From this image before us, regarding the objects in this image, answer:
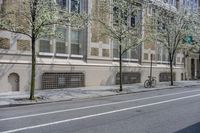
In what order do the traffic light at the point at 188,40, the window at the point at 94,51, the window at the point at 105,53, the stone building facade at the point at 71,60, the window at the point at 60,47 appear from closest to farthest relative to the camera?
Result: the stone building facade at the point at 71,60 → the window at the point at 60,47 → the window at the point at 94,51 → the window at the point at 105,53 → the traffic light at the point at 188,40

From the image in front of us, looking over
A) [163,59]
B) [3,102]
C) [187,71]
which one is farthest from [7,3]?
[187,71]

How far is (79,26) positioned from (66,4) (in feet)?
22.2

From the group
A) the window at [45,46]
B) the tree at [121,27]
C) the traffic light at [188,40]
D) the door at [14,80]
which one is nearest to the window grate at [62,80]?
the window at [45,46]

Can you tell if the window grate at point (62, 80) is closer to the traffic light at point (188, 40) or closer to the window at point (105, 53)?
the window at point (105, 53)

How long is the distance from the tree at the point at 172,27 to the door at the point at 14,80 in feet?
47.9

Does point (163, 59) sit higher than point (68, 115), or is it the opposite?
point (163, 59)

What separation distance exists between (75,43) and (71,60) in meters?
1.43

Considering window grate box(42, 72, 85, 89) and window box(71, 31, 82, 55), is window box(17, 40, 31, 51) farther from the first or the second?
window box(71, 31, 82, 55)

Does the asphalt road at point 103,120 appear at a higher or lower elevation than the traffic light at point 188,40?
lower

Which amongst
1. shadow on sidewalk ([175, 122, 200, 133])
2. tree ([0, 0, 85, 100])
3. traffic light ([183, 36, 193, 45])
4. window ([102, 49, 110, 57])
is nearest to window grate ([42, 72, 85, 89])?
window ([102, 49, 110, 57])

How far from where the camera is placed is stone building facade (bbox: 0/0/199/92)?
808 inches

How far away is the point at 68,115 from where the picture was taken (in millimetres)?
12156

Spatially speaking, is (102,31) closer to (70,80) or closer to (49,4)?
(70,80)

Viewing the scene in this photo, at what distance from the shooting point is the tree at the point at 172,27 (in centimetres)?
3247
